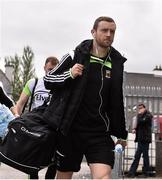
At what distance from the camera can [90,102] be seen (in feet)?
15.9

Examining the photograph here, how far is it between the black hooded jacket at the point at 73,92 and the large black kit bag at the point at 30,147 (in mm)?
119

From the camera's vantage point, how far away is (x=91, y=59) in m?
4.89

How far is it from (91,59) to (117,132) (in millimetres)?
704

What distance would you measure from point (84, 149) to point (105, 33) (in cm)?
103

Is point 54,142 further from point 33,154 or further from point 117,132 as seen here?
point 117,132

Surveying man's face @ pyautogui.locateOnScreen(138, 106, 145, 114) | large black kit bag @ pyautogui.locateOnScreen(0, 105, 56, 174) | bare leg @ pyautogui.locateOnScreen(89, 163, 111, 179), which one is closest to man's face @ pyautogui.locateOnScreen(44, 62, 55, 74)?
large black kit bag @ pyautogui.locateOnScreen(0, 105, 56, 174)

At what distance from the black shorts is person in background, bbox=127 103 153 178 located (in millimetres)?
7354

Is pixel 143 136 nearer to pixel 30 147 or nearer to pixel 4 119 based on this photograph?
pixel 4 119

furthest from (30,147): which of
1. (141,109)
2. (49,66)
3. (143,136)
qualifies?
(143,136)

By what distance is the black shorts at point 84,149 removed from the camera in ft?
15.7

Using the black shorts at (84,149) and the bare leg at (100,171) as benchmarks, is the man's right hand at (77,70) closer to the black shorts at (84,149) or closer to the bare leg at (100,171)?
the black shorts at (84,149)

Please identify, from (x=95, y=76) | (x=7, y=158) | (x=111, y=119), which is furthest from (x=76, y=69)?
(x=7, y=158)

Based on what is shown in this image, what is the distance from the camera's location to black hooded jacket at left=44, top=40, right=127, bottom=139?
478cm

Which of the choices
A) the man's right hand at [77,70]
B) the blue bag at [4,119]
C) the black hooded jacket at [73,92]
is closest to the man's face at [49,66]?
the blue bag at [4,119]
